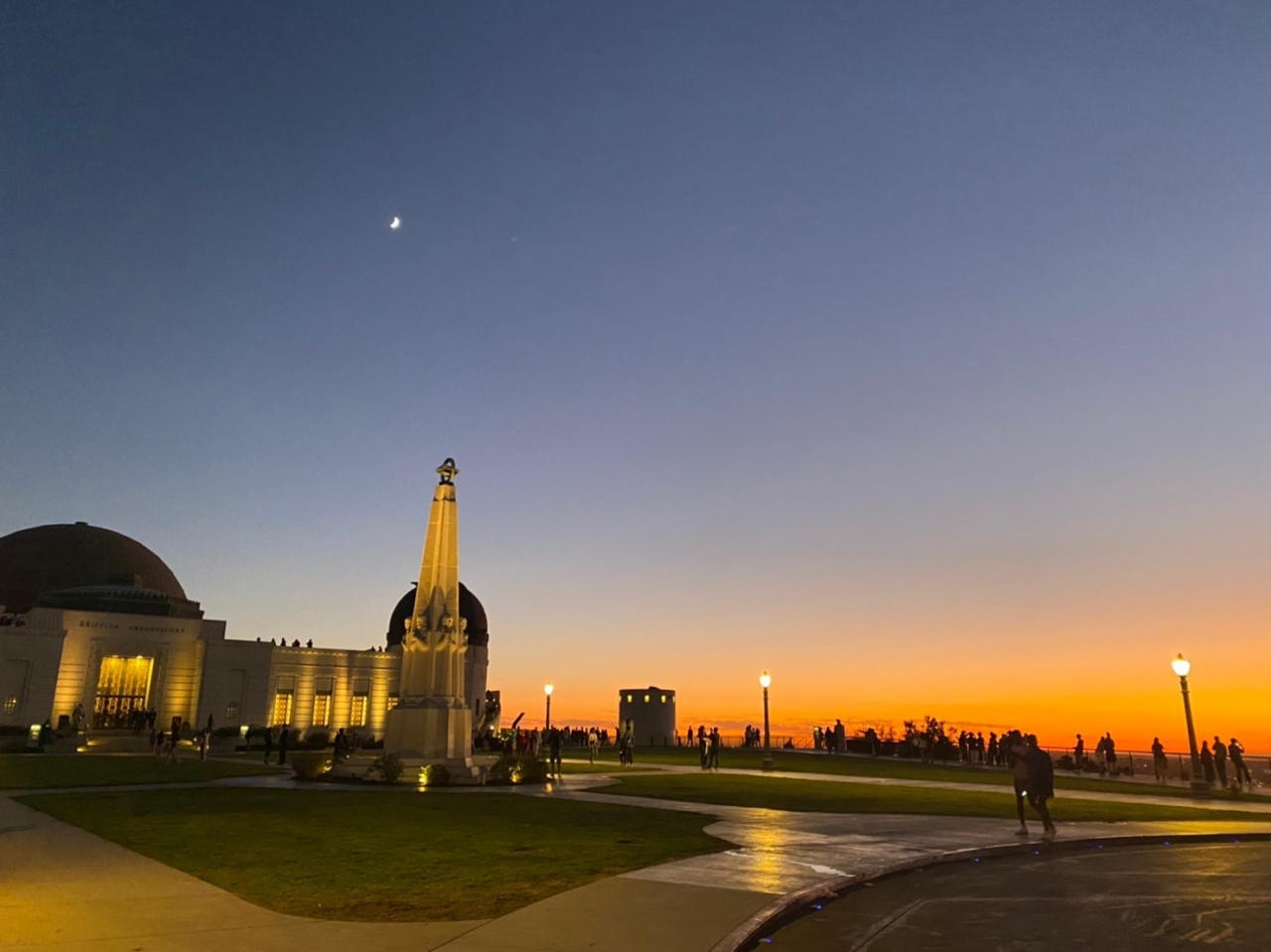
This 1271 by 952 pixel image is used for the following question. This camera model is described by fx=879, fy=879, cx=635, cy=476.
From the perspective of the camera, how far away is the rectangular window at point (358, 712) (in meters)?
74.4

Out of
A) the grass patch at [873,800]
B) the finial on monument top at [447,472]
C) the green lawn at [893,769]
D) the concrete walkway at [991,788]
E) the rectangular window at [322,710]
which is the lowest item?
the green lawn at [893,769]

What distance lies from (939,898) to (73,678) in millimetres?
67850

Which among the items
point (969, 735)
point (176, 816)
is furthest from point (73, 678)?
point (969, 735)

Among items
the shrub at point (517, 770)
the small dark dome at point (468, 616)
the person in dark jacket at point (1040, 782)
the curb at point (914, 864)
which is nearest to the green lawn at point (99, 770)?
the shrub at point (517, 770)

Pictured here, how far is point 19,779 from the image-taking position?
27422mm

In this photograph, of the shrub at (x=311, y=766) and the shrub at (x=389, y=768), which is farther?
the shrub at (x=311, y=766)

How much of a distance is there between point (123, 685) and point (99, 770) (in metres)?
39.6

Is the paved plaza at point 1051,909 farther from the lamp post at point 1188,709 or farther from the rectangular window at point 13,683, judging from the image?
the rectangular window at point 13,683

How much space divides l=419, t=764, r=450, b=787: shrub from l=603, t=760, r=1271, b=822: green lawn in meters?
5.27

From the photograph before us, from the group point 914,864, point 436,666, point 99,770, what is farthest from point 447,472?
point 914,864

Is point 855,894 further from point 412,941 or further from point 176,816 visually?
point 176,816

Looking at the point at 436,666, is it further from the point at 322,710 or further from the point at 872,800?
the point at 322,710

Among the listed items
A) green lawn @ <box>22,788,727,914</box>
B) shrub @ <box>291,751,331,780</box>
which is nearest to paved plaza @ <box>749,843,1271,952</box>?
green lawn @ <box>22,788,727,914</box>

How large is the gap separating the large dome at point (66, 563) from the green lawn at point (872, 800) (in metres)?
65.7
